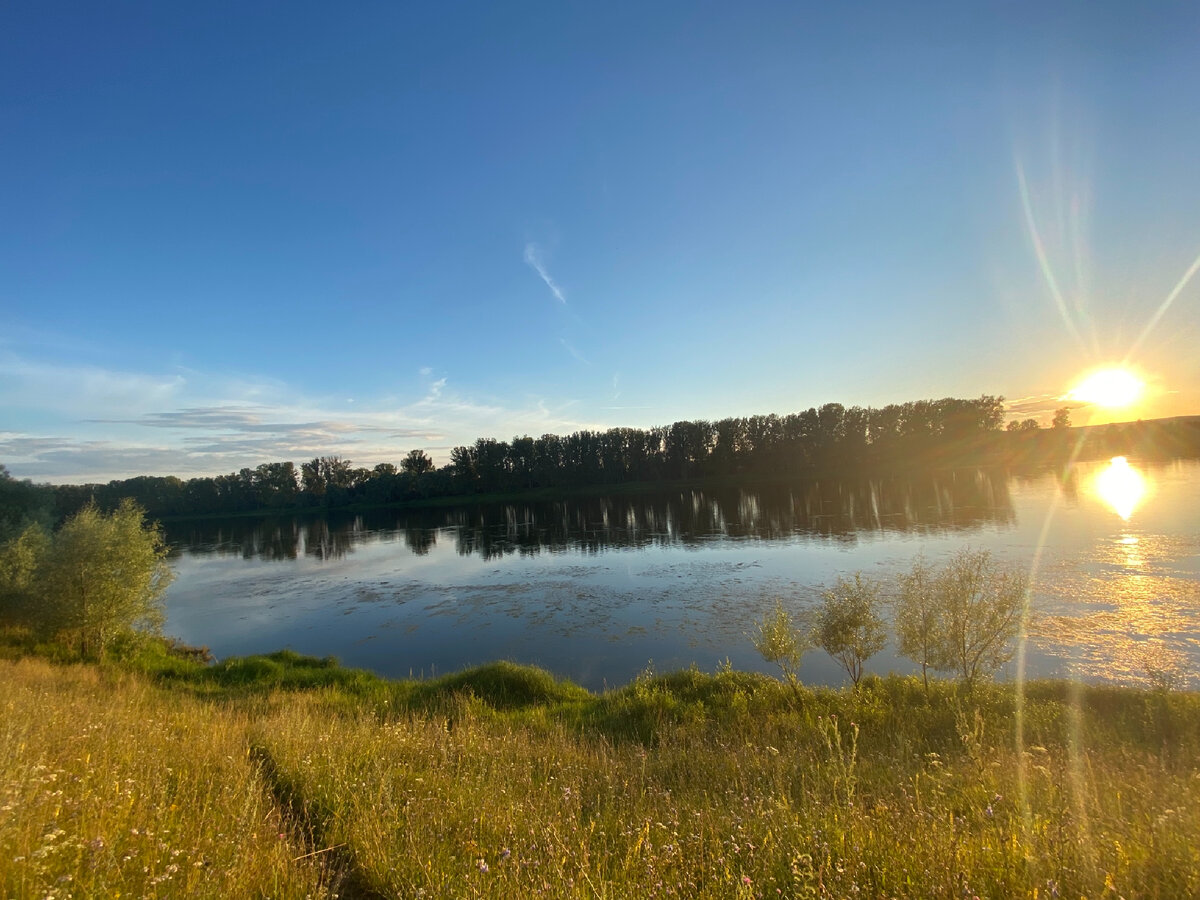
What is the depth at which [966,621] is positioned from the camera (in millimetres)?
13711

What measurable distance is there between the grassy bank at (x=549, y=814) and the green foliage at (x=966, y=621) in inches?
127

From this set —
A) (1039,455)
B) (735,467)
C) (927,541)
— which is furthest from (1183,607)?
(1039,455)

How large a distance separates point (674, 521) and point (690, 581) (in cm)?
2856

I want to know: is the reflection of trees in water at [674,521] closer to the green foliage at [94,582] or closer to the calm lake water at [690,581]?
the calm lake water at [690,581]

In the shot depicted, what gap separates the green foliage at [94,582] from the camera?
65.6ft

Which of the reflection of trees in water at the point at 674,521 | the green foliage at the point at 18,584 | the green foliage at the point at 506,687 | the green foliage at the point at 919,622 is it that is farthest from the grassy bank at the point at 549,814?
the reflection of trees in water at the point at 674,521

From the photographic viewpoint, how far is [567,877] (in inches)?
151

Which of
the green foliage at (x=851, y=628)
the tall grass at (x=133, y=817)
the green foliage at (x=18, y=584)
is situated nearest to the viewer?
the tall grass at (x=133, y=817)

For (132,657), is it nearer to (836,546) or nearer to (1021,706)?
(1021,706)

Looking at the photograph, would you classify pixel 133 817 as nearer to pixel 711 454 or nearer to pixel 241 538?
pixel 241 538

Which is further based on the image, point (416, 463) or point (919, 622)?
point (416, 463)

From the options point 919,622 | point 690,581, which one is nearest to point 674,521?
point 690,581

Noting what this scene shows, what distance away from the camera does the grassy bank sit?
11.6 feet

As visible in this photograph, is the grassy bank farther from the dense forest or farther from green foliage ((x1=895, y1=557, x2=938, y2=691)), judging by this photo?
the dense forest
